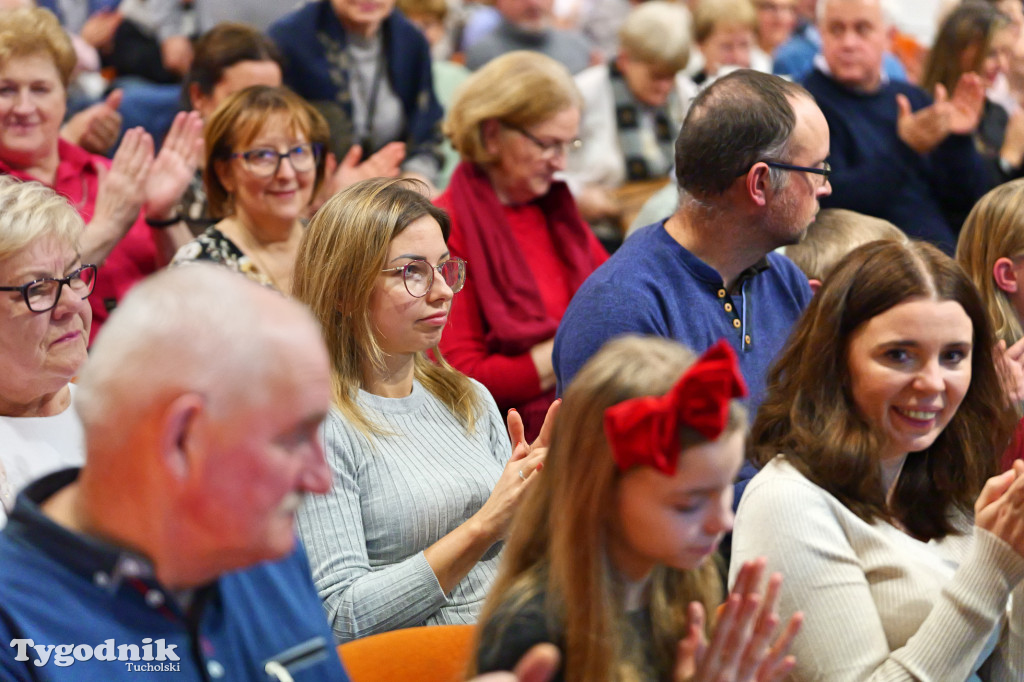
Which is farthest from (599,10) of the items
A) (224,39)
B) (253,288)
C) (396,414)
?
(253,288)

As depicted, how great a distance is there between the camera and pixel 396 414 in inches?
86.2

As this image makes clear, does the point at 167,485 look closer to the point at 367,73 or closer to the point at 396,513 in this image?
the point at 396,513

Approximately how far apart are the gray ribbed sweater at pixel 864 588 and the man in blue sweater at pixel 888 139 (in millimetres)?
2144

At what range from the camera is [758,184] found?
2484 millimetres

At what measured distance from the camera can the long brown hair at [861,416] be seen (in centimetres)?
198

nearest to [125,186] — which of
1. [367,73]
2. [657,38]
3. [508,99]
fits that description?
[508,99]

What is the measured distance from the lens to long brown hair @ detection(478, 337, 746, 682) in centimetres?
138

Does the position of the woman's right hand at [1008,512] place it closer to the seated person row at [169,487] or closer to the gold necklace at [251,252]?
the seated person row at [169,487]

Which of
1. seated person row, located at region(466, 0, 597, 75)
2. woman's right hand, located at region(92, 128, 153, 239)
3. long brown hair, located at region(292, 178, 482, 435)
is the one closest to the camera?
long brown hair, located at region(292, 178, 482, 435)

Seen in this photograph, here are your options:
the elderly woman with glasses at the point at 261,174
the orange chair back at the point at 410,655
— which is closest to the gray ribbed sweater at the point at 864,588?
the orange chair back at the point at 410,655

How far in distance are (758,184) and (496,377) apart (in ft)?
2.96

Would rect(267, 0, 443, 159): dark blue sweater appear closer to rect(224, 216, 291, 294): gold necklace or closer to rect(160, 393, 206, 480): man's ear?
rect(224, 216, 291, 294): gold necklace

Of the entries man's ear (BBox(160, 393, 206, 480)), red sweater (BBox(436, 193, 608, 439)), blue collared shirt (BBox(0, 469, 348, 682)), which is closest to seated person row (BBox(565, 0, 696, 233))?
red sweater (BBox(436, 193, 608, 439))

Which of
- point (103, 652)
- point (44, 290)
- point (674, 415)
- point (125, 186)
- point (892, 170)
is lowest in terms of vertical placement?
point (892, 170)
